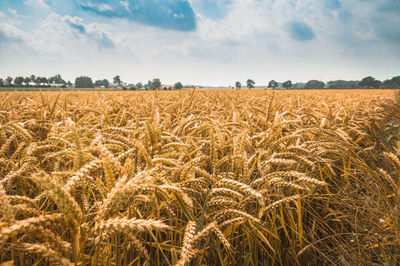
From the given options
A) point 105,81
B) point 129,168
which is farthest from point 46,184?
point 105,81

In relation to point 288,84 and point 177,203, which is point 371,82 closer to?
point 288,84

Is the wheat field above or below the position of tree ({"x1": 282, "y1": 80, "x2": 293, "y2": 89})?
below

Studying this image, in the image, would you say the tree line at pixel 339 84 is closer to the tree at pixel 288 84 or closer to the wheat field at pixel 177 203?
the tree at pixel 288 84

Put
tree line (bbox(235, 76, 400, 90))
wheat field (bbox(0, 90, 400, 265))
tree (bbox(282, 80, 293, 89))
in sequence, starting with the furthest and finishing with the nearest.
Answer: tree (bbox(282, 80, 293, 89)), tree line (bbox(235, 76, 400, 90)), wheat field (bbox(0, 90, 400, 265))

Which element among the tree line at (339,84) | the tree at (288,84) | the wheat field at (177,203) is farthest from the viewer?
the tree at (288,84)

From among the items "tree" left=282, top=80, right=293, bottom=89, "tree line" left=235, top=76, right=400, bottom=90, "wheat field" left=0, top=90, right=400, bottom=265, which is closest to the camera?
"wheat field" left=0, top=90, right=400, bottom=265

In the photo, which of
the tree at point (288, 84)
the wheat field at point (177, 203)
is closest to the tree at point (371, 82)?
the tree at point (288, 84)

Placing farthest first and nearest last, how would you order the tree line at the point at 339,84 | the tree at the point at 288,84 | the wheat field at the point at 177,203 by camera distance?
the tree at the point at 288,84
the tree line at the point at 339,84
the wheat field at the point at 177,203

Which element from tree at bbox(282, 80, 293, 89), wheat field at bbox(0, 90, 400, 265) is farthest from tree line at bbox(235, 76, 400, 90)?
wheat field at bbox(0, 90, 400, 265)

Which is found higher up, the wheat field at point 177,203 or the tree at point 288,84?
the tree at point 288,84

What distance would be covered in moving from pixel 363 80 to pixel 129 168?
91850 mm

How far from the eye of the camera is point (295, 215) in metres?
1.62

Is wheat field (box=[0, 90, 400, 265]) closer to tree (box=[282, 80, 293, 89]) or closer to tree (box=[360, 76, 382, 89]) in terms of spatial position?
tree (box=[360, 76, 382, 89])

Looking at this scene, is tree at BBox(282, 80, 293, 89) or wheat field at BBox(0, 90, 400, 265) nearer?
wheat field at BBox(0, 90, 400, 265)
